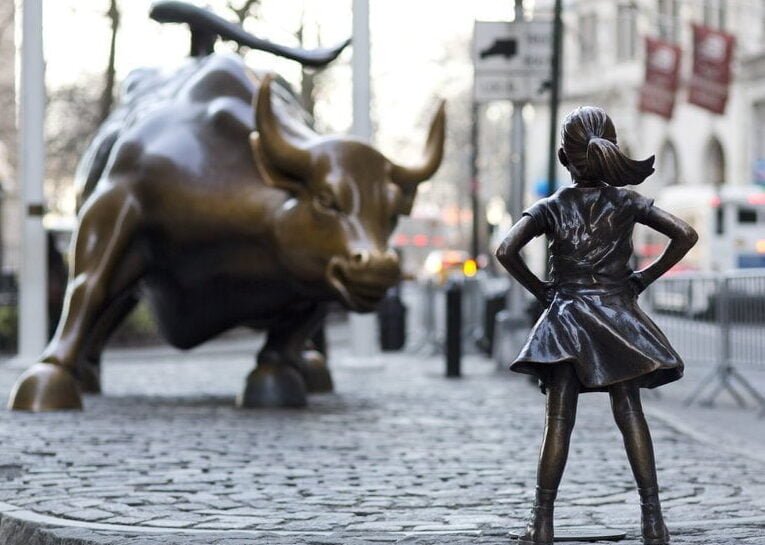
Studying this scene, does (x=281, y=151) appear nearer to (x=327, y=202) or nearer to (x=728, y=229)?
(x=327, y=202)

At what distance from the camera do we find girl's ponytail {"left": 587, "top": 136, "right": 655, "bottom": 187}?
18.1ft

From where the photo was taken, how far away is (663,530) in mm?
5496

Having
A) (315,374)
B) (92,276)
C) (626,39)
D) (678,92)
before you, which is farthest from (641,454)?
(626,39)

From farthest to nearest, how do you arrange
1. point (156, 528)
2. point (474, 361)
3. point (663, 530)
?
point (474, 361)
point (156, 528)
point (663, 530)

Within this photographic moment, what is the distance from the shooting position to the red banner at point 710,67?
32.1m

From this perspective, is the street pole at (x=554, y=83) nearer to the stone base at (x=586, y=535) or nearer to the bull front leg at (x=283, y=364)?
the bull front leg at (x=283, y=364)

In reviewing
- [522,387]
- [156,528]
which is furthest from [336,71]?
[156,528]

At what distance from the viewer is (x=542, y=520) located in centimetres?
549

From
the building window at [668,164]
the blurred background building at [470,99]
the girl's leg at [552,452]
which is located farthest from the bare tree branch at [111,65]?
the building window at [668,164]

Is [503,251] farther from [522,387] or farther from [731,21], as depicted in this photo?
[731,21]

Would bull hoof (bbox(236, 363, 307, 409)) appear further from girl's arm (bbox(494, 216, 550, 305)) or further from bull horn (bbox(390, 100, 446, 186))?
girl's arm (bbox(494, 216, 550, 305))

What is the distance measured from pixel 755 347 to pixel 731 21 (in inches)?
1619

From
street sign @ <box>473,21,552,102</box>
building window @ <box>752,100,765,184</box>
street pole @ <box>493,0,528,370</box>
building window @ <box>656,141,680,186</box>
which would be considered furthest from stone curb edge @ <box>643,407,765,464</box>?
building window @ <box>656,141,680,186</box>

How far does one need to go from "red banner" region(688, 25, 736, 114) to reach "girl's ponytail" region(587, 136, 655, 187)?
1066 inches
